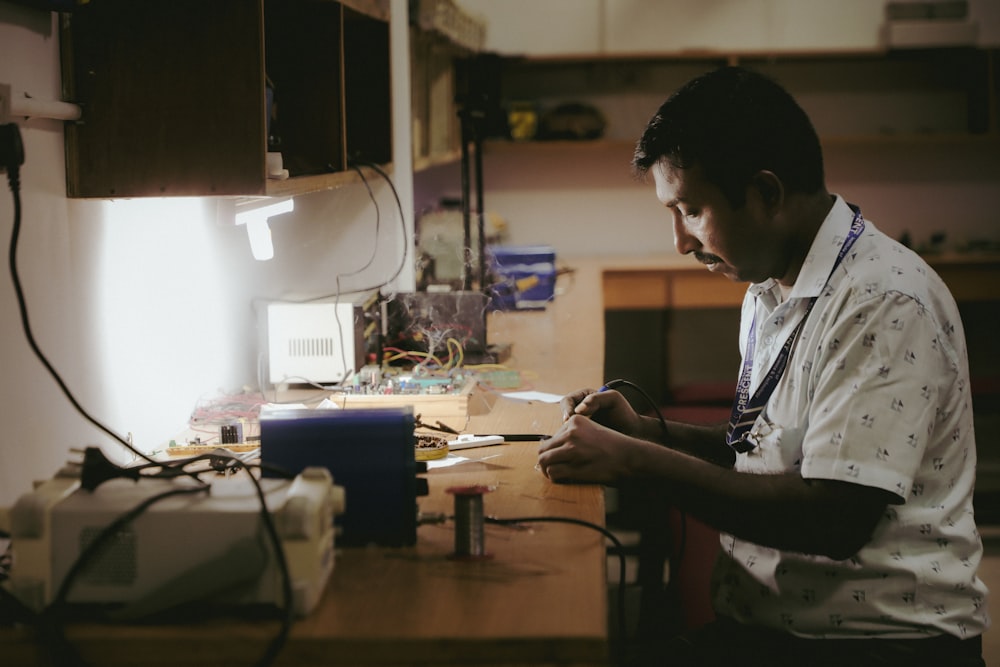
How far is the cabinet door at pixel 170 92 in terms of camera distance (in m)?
1.70

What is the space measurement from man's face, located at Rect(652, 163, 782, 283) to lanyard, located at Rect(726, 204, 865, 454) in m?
0.12

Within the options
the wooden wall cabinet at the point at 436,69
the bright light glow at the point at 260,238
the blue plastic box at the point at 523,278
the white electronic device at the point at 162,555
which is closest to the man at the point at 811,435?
the white electronic device at the point at 162,555

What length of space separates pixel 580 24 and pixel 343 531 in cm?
427

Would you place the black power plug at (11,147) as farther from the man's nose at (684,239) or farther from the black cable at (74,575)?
the man's nose at (684,239)

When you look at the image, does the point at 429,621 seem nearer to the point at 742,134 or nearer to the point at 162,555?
the point at 162,555

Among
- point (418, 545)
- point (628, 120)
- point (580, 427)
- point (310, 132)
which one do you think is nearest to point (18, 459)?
point (418, 545)

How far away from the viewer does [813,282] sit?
1.58m

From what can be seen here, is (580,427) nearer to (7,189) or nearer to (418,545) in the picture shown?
(418,545)

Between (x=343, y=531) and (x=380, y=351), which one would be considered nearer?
(x=343, y=531)

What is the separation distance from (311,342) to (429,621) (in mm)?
1414

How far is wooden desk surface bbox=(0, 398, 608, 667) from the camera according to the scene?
1.10 meters

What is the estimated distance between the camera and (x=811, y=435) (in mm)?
1444

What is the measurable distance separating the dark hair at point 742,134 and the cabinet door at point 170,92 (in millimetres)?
676

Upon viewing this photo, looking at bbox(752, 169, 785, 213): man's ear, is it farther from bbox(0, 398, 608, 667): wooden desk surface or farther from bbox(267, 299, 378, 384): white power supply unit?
bbox(267, 299, 378, 384): white power supply unit
